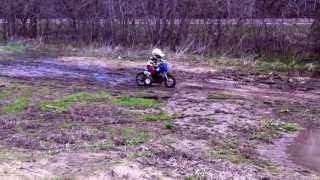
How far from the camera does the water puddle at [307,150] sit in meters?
9.15

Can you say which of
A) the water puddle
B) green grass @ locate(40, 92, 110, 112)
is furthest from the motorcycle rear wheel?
the water puddle

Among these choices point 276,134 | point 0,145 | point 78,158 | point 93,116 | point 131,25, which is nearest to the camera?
point 78,158

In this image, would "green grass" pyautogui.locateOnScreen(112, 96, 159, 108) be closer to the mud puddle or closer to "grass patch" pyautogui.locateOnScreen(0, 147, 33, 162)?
the mud puddle

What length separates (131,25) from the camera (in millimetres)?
25391

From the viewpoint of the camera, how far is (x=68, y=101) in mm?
13258

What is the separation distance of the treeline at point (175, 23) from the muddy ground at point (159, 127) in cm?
428

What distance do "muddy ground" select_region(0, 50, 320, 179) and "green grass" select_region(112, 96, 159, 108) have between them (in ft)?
0.08

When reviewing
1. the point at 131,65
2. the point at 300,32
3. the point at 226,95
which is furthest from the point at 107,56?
the point at 226,95

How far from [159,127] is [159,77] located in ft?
15.5

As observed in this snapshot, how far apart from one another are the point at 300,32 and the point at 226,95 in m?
8.23

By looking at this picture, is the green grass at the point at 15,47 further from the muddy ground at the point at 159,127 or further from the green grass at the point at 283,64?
the green grass at the point at 283,64

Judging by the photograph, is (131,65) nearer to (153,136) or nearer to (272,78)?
(272,78)

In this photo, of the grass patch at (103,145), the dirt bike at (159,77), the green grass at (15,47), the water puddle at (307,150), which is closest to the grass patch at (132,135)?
the grass patch at (103,145)

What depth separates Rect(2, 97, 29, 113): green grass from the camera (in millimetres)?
12216
